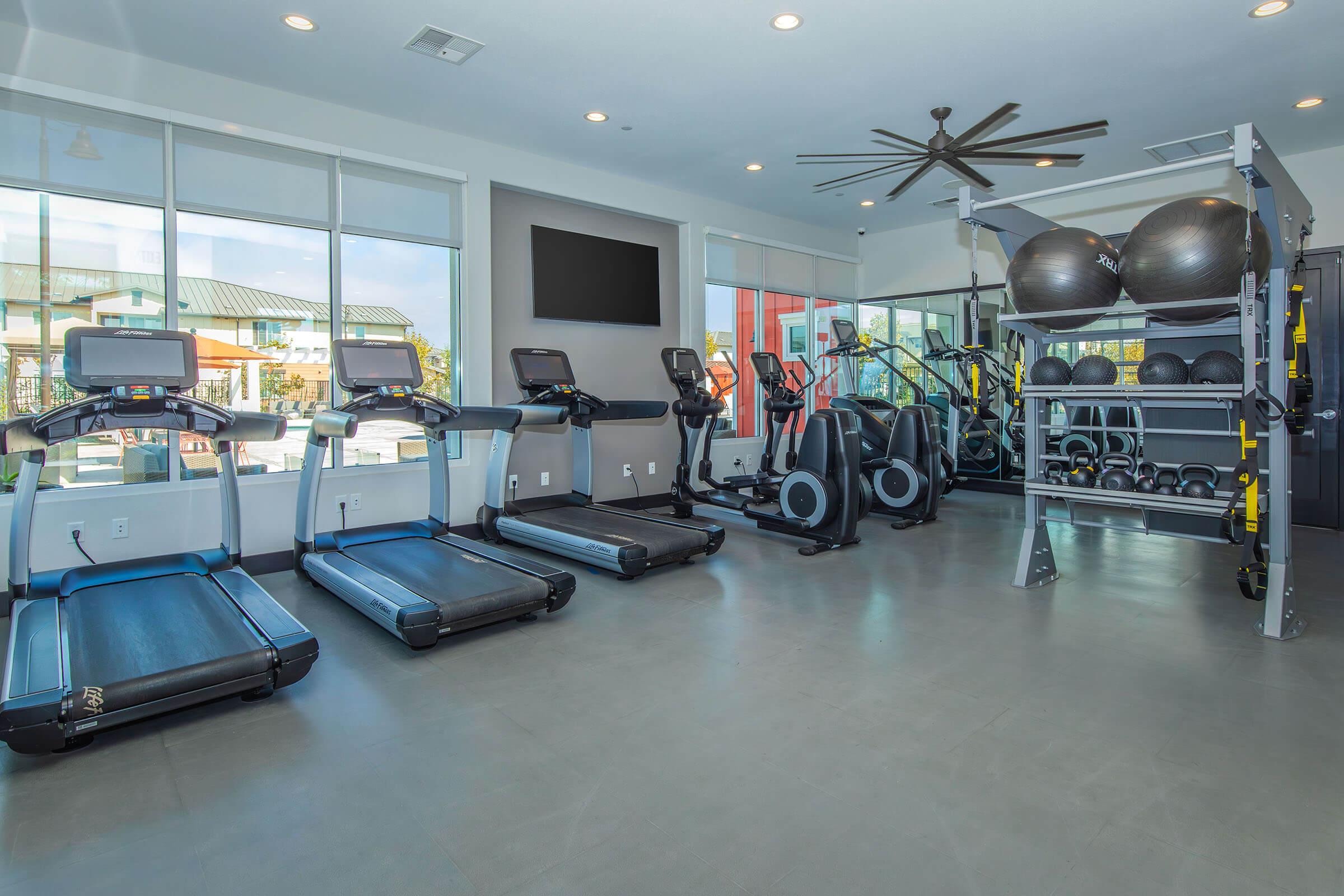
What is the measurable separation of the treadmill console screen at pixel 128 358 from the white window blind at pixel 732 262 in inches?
199

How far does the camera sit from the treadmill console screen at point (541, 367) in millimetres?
5234

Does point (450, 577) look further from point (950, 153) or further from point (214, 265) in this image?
point (950, 153)

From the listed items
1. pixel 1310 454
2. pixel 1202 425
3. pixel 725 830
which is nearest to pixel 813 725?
pixel 725 830

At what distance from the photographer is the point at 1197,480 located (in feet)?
12.3

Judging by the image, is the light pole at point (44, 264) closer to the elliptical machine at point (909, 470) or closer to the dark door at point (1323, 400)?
the elliptical machine at point (909, 470)

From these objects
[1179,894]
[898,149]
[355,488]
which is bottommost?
[1179,894]

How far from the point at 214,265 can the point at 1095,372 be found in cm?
547

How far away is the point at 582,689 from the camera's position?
2869 millimetres

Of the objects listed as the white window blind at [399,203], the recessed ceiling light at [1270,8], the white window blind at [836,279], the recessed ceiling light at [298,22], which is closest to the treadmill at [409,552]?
the white window blind at [399,203]

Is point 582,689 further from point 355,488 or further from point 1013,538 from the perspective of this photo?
point 1013,538

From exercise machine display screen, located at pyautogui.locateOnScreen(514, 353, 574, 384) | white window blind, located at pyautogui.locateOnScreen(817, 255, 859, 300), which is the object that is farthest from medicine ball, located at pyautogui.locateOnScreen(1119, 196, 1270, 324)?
white window blind, located at pyautogui.locateOnScreen(817, 255, 859, 300)

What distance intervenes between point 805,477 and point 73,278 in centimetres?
481

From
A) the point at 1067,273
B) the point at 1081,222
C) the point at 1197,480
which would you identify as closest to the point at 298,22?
the point at 1067,273

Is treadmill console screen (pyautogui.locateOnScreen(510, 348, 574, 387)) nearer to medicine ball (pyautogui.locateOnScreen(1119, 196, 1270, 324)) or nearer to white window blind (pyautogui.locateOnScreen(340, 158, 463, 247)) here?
white window blind (pyautogui.locateOnScreen(340, 158, 463, 247))
